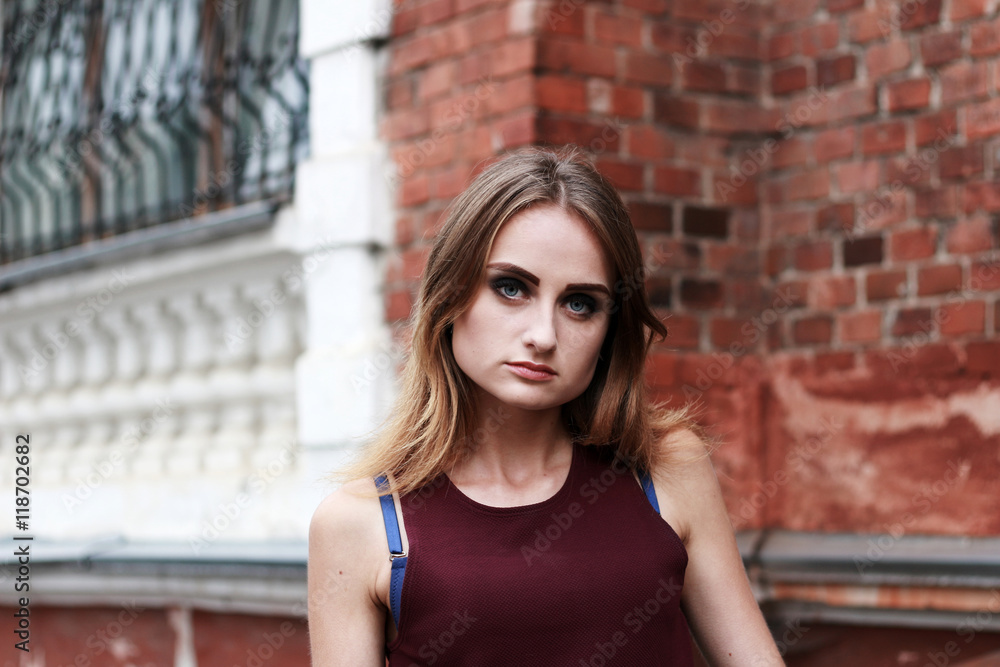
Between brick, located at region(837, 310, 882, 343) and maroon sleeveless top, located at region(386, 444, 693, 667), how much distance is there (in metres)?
1.36

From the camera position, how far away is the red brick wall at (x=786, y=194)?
8.87 feet

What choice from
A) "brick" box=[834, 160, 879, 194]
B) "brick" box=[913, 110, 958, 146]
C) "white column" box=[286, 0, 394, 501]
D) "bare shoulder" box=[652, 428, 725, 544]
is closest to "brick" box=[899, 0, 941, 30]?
"brick" box=[913, 110, 958, 146]

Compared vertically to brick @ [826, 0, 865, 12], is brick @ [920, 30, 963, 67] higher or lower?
lower

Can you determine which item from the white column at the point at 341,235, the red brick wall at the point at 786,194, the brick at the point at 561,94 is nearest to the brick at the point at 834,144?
the red brick wall at the point at 786,194

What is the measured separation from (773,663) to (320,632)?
690 mm

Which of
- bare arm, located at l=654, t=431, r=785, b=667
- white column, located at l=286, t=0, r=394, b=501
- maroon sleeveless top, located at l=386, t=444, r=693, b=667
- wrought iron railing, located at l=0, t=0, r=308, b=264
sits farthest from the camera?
wrought iron railing, located at l=0, t=0, r=308, b=264

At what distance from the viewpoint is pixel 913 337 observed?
→ 9.07ft

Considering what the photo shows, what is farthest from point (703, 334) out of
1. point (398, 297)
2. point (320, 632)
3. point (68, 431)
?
point (68, 431)

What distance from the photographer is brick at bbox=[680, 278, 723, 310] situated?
2977 mm

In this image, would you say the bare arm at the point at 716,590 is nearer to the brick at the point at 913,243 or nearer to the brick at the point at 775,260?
the brick at the point at 913,243

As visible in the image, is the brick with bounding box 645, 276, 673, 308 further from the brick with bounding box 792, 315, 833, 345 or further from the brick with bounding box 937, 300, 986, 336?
the brick with bounding box 937, 300, 986, 336

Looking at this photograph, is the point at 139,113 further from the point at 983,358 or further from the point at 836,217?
the point at 983,358

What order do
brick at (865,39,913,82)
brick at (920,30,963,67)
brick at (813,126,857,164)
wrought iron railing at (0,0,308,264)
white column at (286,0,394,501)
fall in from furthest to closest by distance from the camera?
1. wrought iron railing at (0,0,308,264)
2. white column at (286,0,394,501)
3. brick at (813,126,857,164)
4. brick at (865,39,913,82)
5. brick at (920,30,963,67)

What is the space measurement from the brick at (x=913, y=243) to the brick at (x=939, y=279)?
0.04m
